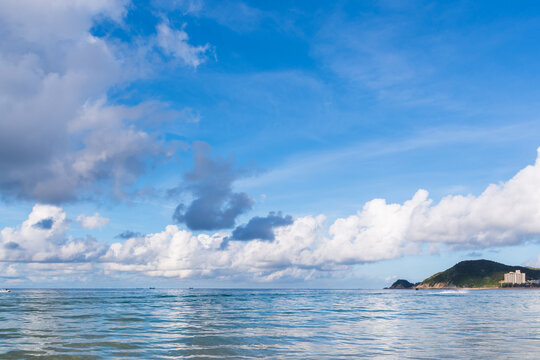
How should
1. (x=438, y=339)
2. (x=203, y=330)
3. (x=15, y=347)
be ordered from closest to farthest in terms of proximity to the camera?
(x=15, y=347) → (x=438, y=339) → (x=203, y=330)

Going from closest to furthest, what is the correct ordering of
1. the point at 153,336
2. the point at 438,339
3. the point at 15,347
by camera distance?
the point at 15,347 < the point at 438,339 < the point at 153,336

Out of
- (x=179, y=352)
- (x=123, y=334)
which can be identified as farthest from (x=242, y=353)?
(x=123, y=334)

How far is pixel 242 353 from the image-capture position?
33.3 metres

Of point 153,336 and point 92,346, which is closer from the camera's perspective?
point 92,346

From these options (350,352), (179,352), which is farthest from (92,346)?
(350,352)

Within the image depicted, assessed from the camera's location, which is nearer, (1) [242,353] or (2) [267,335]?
(1) [242,353]

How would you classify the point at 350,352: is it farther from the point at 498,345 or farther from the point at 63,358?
the point at 63,358

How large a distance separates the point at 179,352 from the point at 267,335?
1388cm

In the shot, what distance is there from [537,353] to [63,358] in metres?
34.2

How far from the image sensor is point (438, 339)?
39.8 meters

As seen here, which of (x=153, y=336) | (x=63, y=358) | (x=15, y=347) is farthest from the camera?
(x=153, y=336)

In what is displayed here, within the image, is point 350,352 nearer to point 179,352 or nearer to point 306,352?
point 306,352

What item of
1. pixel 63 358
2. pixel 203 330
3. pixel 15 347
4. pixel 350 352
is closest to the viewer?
pixel 63 358

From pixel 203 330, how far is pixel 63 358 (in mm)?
21800
